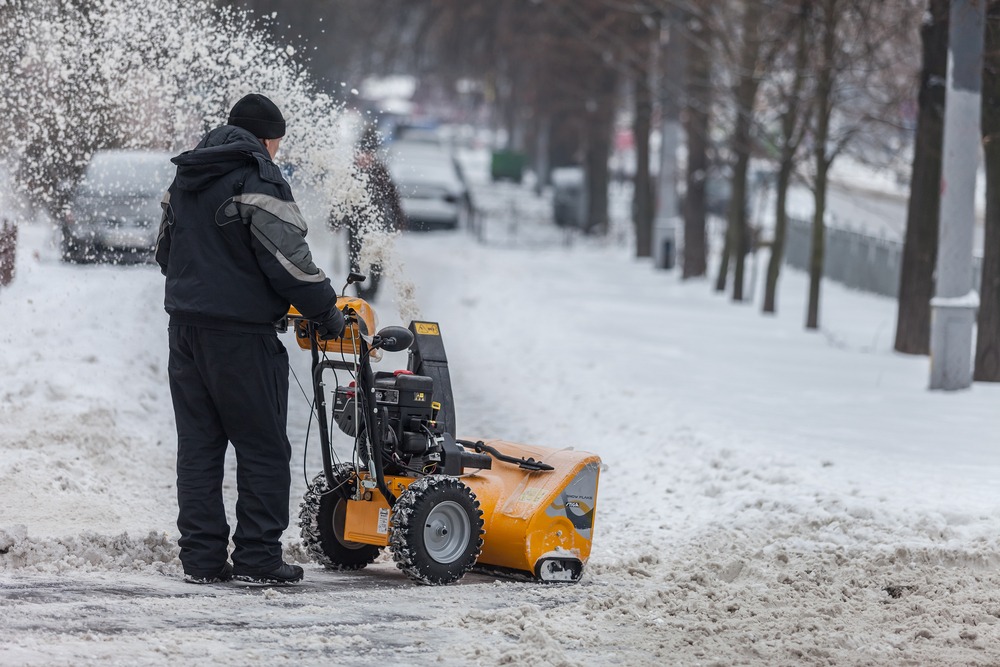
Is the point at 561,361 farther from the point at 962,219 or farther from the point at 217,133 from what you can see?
the point at 217,133

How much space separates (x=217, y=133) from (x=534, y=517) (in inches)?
77.3

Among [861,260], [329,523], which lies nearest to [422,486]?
[329,523]

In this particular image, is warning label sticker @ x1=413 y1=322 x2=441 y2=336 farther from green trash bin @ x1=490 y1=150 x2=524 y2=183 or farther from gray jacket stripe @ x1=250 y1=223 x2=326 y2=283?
green trash bin @ x1=490 y1=150 x2=524 y2=183

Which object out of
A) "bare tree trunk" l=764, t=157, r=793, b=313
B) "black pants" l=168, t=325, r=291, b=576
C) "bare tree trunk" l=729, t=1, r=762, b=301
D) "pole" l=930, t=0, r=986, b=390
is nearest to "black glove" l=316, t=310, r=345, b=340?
"black pants" l=168, t=325, r=291, b=576

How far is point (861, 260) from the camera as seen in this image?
80.4ft

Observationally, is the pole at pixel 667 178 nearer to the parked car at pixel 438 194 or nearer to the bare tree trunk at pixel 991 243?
the parked car at pixel 438 194

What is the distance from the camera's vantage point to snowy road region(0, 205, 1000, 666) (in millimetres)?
4871

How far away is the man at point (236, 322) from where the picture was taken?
538cm

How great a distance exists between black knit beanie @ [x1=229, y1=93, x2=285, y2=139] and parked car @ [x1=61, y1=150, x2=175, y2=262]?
5.85 meters

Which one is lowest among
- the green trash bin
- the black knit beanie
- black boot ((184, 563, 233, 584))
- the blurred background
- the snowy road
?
black boot ((184, 563, 233, 584))

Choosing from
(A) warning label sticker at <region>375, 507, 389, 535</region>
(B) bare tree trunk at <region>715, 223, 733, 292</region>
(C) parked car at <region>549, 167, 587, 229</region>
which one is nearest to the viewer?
(A) warning label sticker at <region>375, 507, 389, 535</region>

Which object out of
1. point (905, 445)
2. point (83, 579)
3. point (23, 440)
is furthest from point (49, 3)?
point (905, 445)

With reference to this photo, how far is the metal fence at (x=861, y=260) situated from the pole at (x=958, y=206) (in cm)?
941

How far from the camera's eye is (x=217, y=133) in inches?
217
